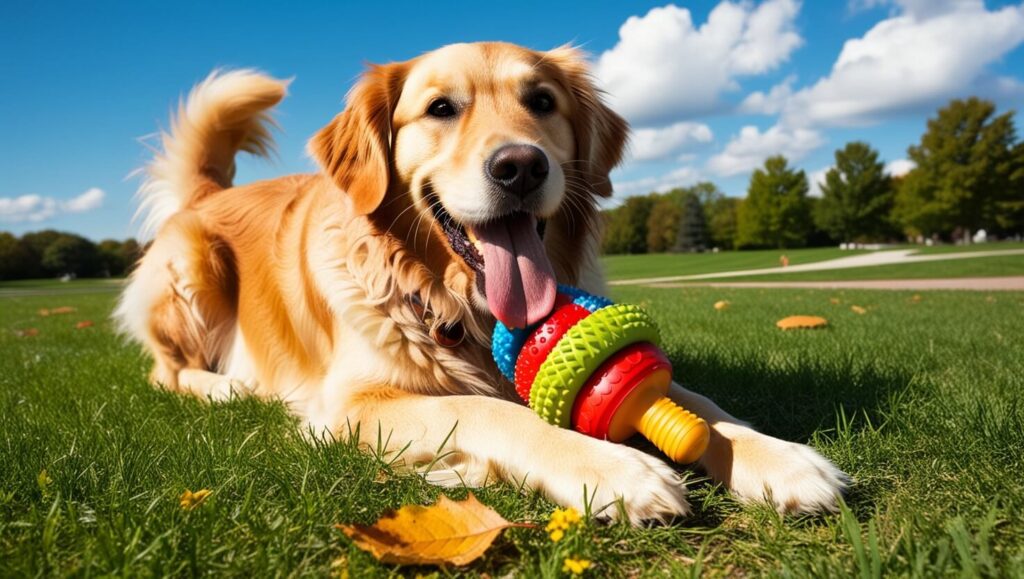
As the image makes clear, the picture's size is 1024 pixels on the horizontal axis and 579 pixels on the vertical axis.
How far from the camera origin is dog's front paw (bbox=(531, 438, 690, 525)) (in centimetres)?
166

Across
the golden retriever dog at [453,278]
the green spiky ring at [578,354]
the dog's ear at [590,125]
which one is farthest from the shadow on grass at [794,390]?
the dog's ear at [590,125]

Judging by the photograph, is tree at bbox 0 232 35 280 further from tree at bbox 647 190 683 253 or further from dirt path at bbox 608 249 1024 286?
tree at bbox 647 190 683 253

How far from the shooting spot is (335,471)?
6.55 feet

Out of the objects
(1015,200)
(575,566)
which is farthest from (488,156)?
(1015,200)

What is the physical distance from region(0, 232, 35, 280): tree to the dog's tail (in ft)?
272

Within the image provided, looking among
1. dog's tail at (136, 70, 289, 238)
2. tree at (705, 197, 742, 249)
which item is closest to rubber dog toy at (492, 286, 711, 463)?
dog's tail at (136, 70, 289, 238)

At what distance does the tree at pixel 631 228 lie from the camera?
76500 mm

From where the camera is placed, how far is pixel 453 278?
9.29 ft

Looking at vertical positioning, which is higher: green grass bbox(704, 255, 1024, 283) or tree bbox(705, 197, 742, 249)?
tree bbox(705, 197, 742, 249)

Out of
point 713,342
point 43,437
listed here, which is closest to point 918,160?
point 713,342

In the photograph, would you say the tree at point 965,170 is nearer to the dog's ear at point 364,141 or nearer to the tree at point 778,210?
the tree at point 778,210

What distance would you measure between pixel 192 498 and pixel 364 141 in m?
1.85

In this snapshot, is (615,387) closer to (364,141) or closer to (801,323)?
(364,141)

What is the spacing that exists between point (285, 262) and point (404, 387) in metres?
1.43
